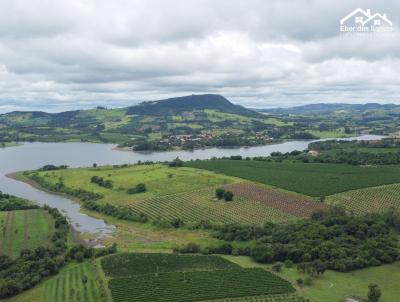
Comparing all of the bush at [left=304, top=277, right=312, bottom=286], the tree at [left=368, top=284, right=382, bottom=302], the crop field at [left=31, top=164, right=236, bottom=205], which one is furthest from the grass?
the tree at [left=368, top=284, right=382, bottom=302]

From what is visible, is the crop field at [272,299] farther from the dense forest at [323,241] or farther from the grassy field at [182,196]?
the grassy field at [182,196]

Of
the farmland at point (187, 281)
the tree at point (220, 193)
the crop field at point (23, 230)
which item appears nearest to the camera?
the farmland at point (187, 281)

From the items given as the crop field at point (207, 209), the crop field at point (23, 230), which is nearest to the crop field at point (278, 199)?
the crop field at point (207, 209)


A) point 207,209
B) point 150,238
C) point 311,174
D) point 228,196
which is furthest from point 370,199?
point 150,238

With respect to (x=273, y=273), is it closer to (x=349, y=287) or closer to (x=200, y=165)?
(x=349, y=287)

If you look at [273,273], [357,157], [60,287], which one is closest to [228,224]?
[273,273]
